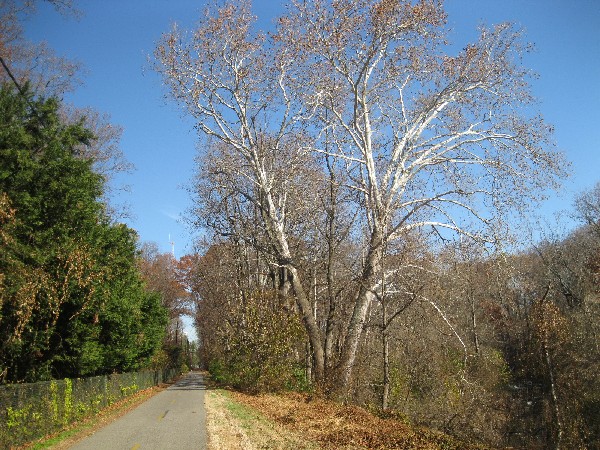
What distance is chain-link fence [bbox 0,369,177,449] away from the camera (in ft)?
41.7

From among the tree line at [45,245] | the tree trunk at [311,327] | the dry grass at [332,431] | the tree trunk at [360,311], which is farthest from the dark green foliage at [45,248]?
the tree trunk at [360,311]

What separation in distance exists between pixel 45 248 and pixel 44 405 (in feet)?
14.3

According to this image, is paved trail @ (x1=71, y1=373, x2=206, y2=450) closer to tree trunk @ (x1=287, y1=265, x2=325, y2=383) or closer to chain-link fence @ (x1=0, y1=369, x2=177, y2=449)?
chain-link fence @ (x1=0, y1=369, x2=177, y2=449)

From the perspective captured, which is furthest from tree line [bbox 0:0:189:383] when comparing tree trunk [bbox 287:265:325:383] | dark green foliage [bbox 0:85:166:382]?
tree trunk [bbox 287:265:325:383]

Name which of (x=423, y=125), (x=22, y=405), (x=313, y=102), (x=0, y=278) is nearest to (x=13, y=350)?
(x=22, y=405)

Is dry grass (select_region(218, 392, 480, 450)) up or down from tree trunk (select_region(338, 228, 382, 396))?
down

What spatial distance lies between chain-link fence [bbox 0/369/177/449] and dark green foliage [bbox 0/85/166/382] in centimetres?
115

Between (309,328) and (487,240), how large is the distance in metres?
7.38

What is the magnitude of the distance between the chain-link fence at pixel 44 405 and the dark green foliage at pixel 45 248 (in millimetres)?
1150

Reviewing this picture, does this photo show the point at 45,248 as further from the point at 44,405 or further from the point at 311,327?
the point at 311,327

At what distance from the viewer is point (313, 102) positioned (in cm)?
1675

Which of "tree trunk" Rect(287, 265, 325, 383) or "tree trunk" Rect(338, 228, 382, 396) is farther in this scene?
"tree trunk" Rect(287, 265, 325, 383)

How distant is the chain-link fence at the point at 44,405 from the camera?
41.7 feet

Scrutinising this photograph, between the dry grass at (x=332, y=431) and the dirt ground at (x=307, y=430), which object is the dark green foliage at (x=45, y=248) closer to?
the dirt ground at (x=307, y=430)
